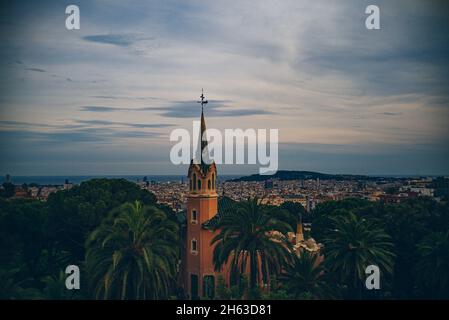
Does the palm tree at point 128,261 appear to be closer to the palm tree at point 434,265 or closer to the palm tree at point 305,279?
the palm tree at point 305,279

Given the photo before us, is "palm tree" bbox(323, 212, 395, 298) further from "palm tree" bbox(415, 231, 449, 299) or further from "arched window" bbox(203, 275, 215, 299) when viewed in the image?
"arched window" bbox(203, 275, 215, 299)

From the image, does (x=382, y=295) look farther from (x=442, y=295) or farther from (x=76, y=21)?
(x=76, y=21)

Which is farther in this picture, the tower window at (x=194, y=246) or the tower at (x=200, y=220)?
the tower window at (x=194, y=246)

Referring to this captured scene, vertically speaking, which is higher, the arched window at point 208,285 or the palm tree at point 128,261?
the palm tree at point 128,261

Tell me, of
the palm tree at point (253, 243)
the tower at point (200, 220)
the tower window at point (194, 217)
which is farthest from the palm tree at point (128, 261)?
the tower window at point (194, 217)

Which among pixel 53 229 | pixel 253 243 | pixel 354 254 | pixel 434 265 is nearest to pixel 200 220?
pixel 253 243

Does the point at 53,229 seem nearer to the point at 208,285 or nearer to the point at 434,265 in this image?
the point at 208,285
